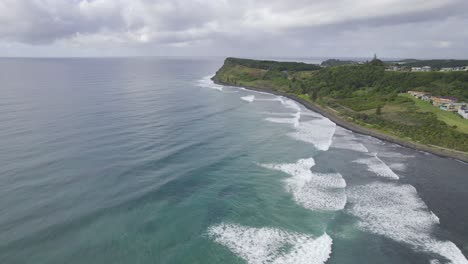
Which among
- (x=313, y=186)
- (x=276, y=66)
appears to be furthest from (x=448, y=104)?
(x=276, y=66)

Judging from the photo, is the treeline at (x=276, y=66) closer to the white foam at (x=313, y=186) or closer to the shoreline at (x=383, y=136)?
the shoreline at (x=383, y=136)

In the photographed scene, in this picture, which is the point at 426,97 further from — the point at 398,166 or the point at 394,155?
the point at 398,166

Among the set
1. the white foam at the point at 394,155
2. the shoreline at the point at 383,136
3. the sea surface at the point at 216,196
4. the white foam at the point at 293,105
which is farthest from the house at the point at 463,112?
the white foam at the point at 293,105

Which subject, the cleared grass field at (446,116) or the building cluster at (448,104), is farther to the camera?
the building cluster at (448,104)

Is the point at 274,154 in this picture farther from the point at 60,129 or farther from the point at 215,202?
the point at 60,129

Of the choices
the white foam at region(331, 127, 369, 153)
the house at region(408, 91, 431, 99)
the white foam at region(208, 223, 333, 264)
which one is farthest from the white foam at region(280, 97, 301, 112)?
the white foam at region(208, 223, 333, 264)

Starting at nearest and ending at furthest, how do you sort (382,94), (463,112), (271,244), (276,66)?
(271,244) → (463,112) → (382,94) → (276,66)

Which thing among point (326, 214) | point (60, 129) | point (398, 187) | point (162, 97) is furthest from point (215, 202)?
point (162, 97)
